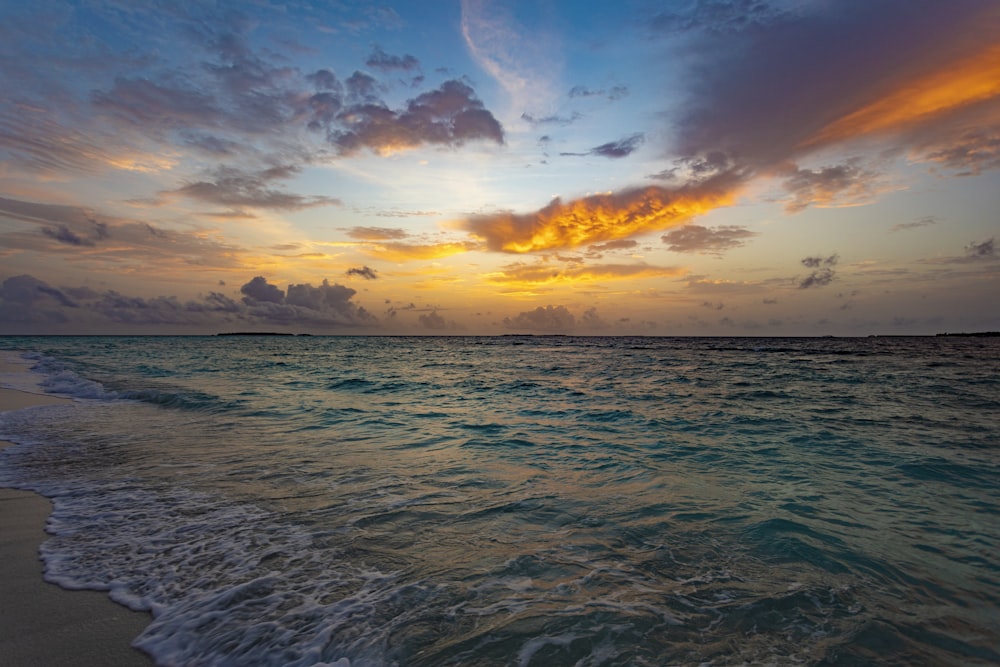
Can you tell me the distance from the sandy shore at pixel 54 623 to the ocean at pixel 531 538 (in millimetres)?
169

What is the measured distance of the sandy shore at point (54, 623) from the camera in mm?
3795

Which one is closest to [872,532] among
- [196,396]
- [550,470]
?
[550,470]

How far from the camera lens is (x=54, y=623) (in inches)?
167

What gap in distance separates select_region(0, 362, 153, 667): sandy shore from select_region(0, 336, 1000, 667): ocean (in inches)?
6.6

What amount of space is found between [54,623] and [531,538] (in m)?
4.86

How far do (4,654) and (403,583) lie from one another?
3180 mm

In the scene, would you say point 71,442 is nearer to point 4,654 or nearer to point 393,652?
point 4,654

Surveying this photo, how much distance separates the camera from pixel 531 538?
6320 mm

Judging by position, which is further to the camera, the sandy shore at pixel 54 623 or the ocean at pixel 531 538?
the ocean at pixel 531 538

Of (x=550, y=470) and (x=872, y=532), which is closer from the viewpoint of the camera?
(x=872, y=532)

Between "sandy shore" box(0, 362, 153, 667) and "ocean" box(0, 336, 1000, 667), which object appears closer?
"sandy shore" box(0, 362, 153, 667)

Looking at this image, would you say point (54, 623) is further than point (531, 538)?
No

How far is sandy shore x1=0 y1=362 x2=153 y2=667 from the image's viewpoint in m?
3.79

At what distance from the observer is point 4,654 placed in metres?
3.76
